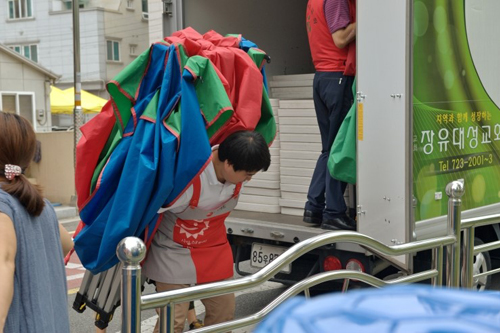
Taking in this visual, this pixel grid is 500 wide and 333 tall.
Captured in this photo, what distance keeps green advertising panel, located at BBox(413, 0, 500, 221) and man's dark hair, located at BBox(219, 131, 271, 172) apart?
139 centimetres

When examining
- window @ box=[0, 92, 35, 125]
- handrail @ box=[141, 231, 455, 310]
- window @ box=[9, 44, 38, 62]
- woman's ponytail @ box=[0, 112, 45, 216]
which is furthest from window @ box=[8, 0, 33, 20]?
woman's ponytail @ box=[0, 112, 45, 216]

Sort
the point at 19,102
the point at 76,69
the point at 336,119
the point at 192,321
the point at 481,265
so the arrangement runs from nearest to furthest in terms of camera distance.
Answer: the point at 192,321, the point at 336,119, the point at 481,265, the point at 76,69, the point at 19,102

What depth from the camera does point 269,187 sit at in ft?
20.2

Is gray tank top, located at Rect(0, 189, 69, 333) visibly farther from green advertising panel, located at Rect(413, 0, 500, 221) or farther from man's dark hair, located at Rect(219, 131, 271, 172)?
green advertising panel, located at Rect(413, 0, 500, 221)

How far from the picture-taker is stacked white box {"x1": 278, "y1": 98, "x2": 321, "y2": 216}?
5.97 m

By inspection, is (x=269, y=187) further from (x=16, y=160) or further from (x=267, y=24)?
(x=16, y=160)

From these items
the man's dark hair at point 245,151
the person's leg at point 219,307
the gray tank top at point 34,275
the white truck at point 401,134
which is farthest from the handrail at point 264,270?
the person's leg at point 219,307

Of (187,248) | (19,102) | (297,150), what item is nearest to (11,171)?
(187,248)

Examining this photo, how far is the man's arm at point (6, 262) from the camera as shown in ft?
7.91

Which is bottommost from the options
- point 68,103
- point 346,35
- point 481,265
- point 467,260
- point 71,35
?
point 481,265

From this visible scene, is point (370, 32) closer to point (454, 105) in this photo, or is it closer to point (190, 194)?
point (454, 105)

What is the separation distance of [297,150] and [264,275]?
9.98 ft

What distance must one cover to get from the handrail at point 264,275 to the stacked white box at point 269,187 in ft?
7.85

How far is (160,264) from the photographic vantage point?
3.96 m
